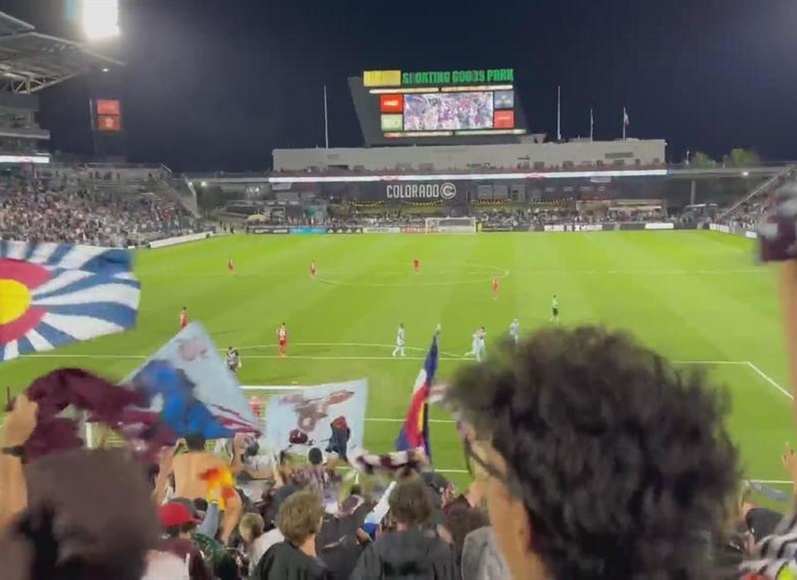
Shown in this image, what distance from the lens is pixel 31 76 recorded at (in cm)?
6397

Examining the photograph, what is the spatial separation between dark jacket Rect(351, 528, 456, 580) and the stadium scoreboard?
299ft

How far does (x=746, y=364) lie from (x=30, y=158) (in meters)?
64.6

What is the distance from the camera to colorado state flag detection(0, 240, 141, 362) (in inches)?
245

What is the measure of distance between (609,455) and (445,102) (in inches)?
3711

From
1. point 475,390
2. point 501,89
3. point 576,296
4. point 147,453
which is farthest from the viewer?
point 501,89

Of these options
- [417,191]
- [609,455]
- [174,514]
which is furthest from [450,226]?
[609,455]

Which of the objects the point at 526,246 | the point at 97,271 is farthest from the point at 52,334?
the point at 526,246

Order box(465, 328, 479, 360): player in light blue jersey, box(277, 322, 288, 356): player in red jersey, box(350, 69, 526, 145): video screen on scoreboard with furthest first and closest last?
box(350, 69, 526, 145): video screen on scoreboard < box(277, 322, 288, 356): player in red jersey < box(465, 328, 479, 360): player in light blue jersey

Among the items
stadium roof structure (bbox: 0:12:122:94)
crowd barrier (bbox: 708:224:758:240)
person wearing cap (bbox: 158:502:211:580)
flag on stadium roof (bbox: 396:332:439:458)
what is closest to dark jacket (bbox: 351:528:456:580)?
person wearing cap (bbox: 158:502:211:580)

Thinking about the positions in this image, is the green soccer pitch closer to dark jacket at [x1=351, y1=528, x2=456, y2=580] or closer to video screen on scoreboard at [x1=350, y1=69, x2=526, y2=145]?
dark jacket at [x1=351, y1=528, x2=456, y2=580]

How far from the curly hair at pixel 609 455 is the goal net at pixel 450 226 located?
77.7m

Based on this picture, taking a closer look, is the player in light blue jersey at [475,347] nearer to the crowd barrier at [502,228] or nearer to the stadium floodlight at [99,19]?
the stadium floodlight at [99,19]

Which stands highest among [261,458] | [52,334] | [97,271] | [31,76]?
[31,76]

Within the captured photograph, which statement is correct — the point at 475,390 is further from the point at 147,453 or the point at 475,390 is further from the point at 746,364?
the point at 746,364
